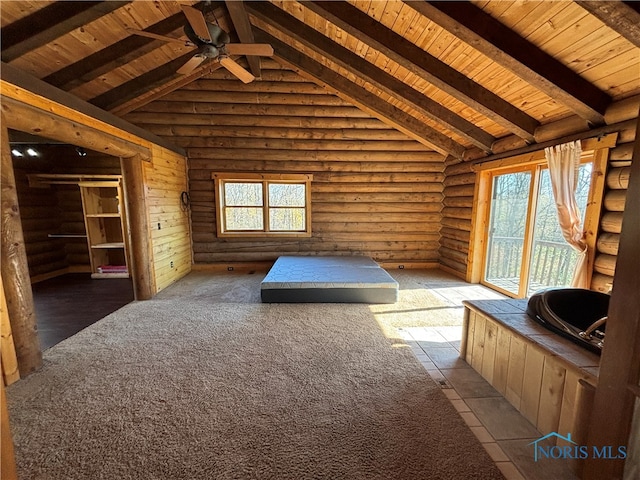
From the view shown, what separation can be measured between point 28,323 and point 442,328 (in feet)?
12.7

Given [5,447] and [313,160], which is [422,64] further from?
[5,447]

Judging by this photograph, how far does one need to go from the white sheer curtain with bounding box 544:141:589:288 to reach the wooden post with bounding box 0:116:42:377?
508 centimetres

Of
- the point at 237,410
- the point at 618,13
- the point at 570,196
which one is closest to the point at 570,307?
the point at 570,196

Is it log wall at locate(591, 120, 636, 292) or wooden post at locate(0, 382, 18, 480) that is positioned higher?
log wall at locate(591, 120, 636, 292)

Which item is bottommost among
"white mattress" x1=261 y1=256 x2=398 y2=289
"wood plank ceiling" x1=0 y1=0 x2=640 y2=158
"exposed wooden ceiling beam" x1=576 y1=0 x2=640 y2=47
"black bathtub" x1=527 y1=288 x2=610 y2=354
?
"white mattress" x1=261 y1=256 x2=398 y2=289

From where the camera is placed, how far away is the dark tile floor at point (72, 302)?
2.95 meters

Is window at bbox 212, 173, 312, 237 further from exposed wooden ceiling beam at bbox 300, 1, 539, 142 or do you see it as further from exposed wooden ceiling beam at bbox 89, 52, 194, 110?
exposed wooden ceiling beam at bbox 300, 1, 539, 142

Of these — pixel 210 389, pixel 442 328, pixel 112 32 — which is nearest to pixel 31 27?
pixel 112 32

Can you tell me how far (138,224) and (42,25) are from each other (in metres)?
2.17

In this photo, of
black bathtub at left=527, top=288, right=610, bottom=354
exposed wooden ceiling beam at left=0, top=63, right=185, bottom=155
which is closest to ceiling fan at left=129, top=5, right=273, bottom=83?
exposed wooden ceiling beam at left=0, top=63, right=185, bottom=155

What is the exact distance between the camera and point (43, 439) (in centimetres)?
154

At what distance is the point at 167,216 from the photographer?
177 inches

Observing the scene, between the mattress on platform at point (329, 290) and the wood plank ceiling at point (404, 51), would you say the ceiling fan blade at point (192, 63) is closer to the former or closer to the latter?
the wood plank ceiling at point (404, 51)

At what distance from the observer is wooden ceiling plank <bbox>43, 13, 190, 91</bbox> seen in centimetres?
313
